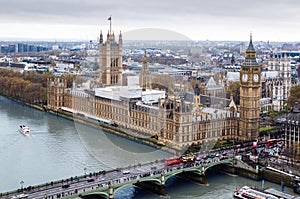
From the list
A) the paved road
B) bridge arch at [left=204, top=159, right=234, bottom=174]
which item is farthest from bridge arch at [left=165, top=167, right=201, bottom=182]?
bridge arch at [left=204, top=159, right=234, bottom=174]

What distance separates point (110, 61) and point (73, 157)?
648 inches

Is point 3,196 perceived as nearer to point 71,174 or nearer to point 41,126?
point 71,174

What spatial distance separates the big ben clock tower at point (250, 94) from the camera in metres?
25.8

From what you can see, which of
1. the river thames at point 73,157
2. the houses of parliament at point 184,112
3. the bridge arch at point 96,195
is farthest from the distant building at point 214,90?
the bridge arch at point 96,195

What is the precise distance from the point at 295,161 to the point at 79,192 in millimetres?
10030

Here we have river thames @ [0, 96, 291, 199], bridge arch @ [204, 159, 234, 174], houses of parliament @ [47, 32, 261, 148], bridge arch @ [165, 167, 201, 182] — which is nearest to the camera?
bridge arch @ [165, 167, 201, 182]

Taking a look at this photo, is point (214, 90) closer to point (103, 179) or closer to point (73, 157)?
point (73, 157)

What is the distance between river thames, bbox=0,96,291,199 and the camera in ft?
63.9

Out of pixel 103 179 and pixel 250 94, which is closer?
pixel 103 179

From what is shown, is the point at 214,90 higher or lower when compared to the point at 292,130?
higher

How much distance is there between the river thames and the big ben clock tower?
490cm

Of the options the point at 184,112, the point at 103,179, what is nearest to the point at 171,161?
the point at 103,179

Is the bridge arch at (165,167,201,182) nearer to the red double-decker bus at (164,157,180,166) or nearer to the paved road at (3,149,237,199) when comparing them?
the paved road at (3,149,237,199)

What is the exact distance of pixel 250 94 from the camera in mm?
25891
